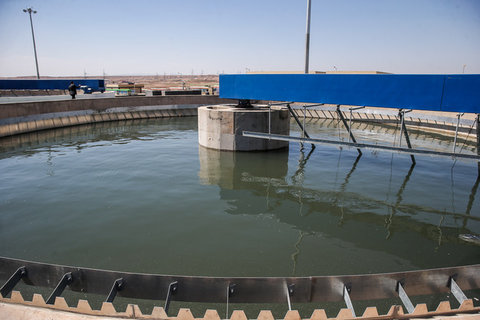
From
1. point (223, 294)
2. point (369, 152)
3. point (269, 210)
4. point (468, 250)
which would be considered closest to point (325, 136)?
point (369, 152)

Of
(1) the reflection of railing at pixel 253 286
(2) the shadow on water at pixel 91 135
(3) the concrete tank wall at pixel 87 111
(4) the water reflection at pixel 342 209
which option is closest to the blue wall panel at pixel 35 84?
(3) the concrete tank wall at pixel 87 111

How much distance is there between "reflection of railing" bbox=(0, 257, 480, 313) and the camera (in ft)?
17.6

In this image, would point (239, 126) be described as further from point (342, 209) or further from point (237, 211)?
point (342, 209)

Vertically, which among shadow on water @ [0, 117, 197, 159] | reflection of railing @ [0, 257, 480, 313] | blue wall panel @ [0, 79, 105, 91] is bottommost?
shadow on water @ [0, 117, 197, 159]

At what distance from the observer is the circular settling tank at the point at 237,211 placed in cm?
855

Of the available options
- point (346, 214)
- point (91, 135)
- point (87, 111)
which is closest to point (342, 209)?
point (346, 214)

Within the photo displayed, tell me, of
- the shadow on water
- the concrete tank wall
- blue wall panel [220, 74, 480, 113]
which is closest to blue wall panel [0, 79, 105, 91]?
the concrete tank wall

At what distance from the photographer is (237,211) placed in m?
11.6

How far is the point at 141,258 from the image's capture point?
8.44 m

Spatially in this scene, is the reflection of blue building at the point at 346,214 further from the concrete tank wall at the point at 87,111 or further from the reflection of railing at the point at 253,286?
the concrete tank wall at the point at 87,111

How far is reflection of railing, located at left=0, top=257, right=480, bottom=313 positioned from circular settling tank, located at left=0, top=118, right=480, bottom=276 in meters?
2.42

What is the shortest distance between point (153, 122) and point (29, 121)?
39.0ft

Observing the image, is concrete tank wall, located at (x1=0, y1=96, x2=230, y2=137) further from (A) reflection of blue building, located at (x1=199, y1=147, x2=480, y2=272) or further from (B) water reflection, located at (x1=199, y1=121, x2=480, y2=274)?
(A) reflection of blue building, located at (x1=199, y1=147, x2=480, y2=272)

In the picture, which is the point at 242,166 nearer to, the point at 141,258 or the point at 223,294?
the point at 141,258
